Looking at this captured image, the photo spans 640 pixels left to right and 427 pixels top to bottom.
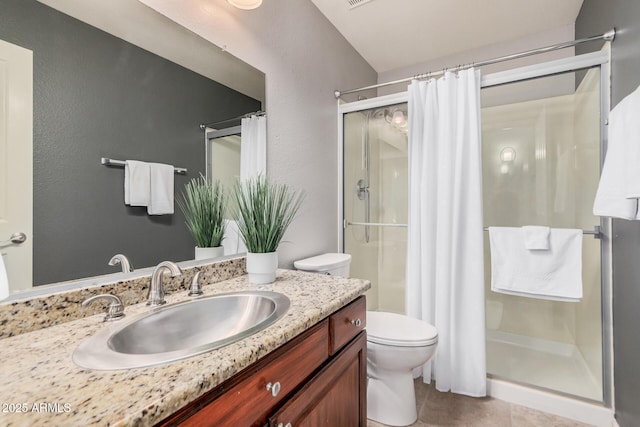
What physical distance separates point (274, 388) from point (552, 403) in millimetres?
1828

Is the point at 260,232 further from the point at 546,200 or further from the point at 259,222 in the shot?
the point at 546,200

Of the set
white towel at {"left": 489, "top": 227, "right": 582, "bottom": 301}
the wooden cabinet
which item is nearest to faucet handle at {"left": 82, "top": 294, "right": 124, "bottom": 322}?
the wooden cabinet

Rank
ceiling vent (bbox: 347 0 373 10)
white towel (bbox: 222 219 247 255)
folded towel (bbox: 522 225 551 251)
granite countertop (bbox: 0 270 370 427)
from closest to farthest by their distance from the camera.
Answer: granite countertop (bbox: 0 270 370 427)
white towel (bbox: 222 219 247 255)
folded towel (bbox: 522 225 551 251)
ceiling vent (bbox: 347 0 373 10)

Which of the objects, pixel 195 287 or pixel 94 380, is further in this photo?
pixel 195 287

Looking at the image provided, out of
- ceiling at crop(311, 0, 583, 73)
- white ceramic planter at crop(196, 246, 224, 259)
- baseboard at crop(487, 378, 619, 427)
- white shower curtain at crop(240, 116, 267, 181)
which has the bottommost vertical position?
baseboard at crop(487, 378, 619, 427)

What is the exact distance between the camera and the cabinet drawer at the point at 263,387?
1.92 ft

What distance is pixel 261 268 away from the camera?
1.25m

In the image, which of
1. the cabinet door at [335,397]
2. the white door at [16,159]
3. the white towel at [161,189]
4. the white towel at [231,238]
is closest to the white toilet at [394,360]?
the cabinet door at [335,397]

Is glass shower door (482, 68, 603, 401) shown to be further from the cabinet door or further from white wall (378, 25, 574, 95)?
the cabinet door

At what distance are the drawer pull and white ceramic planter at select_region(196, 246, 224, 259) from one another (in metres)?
0.69

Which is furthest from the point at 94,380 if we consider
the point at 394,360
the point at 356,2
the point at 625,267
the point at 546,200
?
the point at 546,200

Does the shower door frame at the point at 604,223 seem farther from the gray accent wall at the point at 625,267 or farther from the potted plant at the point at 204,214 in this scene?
the potted plant at the point at 204,214

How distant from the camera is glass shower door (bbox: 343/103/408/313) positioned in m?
2.37

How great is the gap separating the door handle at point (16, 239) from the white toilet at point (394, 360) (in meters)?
1.20
